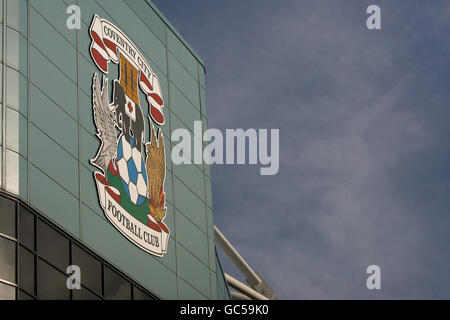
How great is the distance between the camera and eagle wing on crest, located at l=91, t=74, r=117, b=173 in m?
39.6

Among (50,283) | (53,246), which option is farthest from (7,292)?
(53,246)

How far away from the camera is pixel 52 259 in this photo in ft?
114

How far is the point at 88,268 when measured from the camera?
3691cm

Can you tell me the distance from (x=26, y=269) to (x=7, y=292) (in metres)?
1.35

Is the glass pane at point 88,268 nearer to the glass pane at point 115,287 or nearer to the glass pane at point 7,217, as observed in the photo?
the glass pane at point 115,287

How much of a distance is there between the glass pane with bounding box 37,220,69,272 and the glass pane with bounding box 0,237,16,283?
1.60m

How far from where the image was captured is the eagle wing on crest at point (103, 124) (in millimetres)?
39625

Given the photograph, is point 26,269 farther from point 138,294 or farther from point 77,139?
point 138,294

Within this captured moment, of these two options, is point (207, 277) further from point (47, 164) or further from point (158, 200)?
point (47, 164)

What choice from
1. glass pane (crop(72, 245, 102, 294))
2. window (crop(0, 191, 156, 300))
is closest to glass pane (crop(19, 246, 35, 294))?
window (crop(0, 191, 156, 300))

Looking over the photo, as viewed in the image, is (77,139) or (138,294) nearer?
(77,139)
